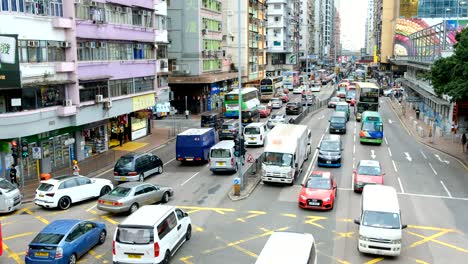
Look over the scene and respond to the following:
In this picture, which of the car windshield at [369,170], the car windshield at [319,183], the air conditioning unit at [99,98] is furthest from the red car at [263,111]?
the car windshield at [319,183]

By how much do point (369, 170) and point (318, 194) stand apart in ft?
18.6

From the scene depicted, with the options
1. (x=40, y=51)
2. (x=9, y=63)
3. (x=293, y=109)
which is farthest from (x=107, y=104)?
(x=293, y=109)

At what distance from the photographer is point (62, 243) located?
682 inches

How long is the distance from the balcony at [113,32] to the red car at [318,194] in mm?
19702

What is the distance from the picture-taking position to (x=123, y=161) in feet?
101

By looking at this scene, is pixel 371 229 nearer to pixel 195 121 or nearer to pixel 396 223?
pixel 396 223

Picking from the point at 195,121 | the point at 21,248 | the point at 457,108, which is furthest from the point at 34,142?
the point at 457,108

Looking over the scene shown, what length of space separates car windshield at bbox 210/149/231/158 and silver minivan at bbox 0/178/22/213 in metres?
11.8

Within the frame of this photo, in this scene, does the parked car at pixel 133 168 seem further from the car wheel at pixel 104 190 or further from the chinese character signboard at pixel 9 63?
the chinese character signboard at pixel 9 63

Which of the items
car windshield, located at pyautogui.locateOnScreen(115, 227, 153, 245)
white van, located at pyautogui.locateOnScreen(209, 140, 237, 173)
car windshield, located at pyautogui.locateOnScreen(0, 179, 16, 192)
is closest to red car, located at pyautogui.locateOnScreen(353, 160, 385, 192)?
white van, located at pyautogui.locateOnScreen(209, 140, 237, 173)

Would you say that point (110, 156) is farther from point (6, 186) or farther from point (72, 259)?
point (72, 259)

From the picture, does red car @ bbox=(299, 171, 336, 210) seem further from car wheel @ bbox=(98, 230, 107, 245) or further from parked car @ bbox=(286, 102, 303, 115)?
parked car @ bbox=(286, 102, 303, 115)

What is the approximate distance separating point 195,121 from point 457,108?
28.8 m

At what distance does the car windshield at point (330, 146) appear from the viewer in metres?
35.6
